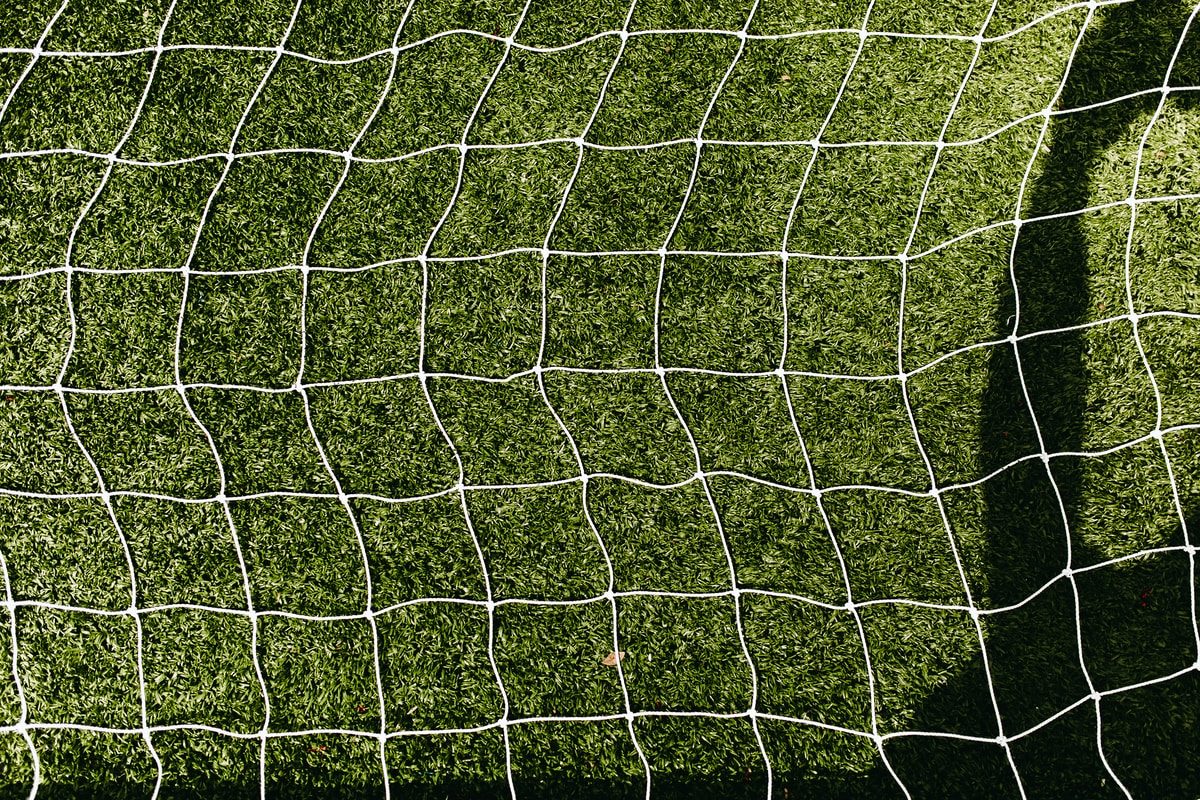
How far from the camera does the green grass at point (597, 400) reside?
209 cm

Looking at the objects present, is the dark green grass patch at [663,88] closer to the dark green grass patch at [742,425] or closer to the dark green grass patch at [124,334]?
the dark green grass patch at [742,425]

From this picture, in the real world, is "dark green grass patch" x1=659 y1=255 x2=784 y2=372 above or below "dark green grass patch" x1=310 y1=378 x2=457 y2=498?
above

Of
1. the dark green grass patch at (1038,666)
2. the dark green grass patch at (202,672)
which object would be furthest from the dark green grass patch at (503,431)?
the dark green grass patch at (1038,666)

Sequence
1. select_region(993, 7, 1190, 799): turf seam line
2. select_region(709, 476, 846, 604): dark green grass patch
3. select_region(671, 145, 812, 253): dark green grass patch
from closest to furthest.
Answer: select_region(993, 7, 1190, 799): turf seam line → select_region(709, 476, 846, 604): dark green grass patch → select_region(671, 145, 812, 253): dark green grass patch

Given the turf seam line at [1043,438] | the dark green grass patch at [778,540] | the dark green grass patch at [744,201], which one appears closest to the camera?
the turf seam line at [1043,438]

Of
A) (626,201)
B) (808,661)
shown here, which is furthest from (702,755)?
(626,201)

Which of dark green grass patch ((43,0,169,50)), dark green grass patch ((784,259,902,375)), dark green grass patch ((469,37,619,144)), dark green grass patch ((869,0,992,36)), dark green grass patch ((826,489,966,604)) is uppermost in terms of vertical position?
dark green grass patch ((43,0,169,50))

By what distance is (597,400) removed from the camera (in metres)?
2.19

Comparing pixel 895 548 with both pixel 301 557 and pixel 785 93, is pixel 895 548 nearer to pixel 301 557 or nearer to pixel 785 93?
pixel 785 93

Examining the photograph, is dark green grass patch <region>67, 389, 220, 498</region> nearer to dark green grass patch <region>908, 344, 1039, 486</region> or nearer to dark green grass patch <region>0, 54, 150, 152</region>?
dark green grass patch <region>0, 54, 150, 152</region>

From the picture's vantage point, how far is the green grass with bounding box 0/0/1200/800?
2092 millimetres

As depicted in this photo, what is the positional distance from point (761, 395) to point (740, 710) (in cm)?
81

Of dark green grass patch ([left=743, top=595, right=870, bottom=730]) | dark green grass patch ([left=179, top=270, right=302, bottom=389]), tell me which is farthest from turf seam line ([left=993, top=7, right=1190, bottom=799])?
dark green grass patch ([left=179, top=270, right=302, bottom=389])

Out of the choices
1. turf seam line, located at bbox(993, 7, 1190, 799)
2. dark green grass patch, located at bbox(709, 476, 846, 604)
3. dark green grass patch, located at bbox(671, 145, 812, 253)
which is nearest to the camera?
turf seam line, located at bbox(993, 7, 1190, 799)
